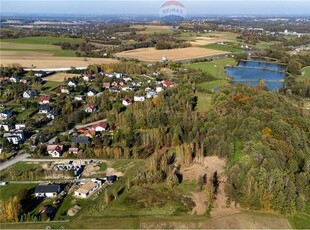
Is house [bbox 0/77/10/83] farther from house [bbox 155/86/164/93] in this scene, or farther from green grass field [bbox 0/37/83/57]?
house [bbox 155/86/164/93]

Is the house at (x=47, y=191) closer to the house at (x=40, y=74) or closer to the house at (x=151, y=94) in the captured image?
the house at (x=151, y=94)

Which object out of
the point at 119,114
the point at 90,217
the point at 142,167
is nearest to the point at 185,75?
the point at 119,114

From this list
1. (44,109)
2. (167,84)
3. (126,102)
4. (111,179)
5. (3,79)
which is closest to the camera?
(111,179)

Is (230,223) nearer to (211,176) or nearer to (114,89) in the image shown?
(211,176)

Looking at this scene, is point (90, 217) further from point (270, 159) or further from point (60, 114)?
point (60, 114)

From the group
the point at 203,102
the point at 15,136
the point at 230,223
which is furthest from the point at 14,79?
the point at 230,223

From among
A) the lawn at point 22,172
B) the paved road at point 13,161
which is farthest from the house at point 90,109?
the lawn at point 22,172

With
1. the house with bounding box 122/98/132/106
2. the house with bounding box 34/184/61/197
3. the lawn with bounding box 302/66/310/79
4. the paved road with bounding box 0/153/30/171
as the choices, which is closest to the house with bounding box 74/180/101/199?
the house with bounding box 34/184/61/197
